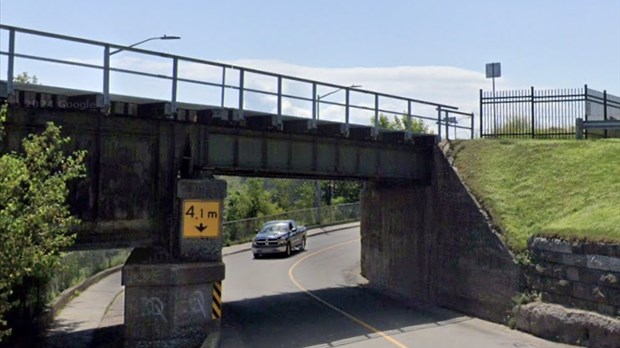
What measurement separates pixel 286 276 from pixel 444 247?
10083 millimetres

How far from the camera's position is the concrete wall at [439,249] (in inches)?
755

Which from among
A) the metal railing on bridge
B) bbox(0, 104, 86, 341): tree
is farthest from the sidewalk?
the metal railing on bridge

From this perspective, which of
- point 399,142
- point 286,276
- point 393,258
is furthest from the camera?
point 286,276

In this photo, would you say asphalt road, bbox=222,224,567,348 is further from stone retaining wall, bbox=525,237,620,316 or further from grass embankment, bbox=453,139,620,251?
grass embankment, bbox=453,139,620,251

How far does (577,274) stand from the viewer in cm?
1616

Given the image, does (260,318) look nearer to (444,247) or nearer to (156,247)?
(156,247)

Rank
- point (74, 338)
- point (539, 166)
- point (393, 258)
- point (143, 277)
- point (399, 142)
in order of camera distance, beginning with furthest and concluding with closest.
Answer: point (393, 258), point (399, 142), point (539, 166), point (74, 338), point (143, 277)

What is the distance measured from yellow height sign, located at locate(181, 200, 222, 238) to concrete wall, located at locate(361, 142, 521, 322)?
856 cm

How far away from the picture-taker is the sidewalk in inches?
691

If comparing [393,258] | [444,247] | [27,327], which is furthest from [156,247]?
[393,258]

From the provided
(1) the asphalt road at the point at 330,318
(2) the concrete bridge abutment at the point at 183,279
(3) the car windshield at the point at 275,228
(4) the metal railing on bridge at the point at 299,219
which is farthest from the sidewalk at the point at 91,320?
(4) the metal railing on bridge at the point at 299,219

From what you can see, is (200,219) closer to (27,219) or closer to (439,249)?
(27,219)

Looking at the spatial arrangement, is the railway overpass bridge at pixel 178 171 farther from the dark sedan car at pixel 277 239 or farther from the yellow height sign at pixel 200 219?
the dark sedan car at pixel 277 239

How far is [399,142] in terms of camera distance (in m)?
23.4
